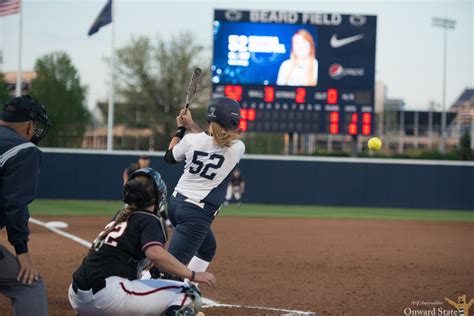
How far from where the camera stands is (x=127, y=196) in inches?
202

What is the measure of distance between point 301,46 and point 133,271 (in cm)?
2142

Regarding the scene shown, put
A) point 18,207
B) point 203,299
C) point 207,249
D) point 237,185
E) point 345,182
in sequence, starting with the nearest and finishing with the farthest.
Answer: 1. point 18,207
2. point 207,249
3. point 203,299
4. point 237,185
5. point 345,182

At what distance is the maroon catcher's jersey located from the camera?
197 inches

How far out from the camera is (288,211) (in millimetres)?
27141

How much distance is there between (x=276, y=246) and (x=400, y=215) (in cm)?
1276

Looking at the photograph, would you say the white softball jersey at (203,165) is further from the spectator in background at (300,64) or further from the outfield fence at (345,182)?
the outfield fence at (345,182)

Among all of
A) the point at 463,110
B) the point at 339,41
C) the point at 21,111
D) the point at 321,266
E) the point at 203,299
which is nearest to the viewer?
the point at 21,111

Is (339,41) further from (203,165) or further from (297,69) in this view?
(203,165)

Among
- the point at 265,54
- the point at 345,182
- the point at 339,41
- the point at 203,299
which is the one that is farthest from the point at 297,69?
the point at 203,299

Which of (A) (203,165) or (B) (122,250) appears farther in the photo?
(A) (203,165)

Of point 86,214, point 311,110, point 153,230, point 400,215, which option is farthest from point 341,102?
point 153,230

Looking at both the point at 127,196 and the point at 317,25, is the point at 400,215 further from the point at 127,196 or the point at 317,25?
the point at 127,196

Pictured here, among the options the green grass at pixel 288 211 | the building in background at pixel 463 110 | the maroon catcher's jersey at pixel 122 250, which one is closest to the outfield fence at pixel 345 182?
the green grass at pixel 288 211

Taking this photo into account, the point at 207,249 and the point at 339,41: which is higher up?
the point at 339,41
